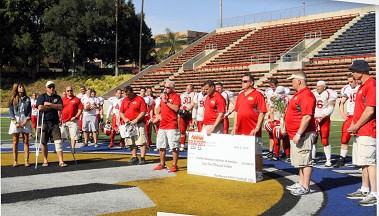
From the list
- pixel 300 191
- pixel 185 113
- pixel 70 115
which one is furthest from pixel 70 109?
pixel 300 191

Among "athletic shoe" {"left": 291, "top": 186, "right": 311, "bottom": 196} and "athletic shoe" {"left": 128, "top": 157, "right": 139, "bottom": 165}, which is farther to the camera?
"athletic shoe" {"left": 128, "top": 157, "right": 139, "bottom": 165}

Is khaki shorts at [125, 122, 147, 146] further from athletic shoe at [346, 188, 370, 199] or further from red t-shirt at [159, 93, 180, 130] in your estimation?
athletic shoe at [346, 188, 370, 199]

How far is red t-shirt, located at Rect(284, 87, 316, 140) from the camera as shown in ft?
15.9

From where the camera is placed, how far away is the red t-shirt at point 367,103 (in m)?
4.43

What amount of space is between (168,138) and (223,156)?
1113 mm

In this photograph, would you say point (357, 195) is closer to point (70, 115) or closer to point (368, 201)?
point (368, 201)

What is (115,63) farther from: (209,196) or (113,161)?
(209,196)

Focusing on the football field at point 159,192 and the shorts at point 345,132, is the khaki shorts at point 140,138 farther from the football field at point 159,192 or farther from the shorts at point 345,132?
the shorts at point 345,132

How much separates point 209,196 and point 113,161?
3.10 meters

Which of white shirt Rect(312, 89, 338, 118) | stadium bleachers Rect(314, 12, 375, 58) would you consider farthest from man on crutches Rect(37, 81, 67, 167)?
stadium bleachers Rect(314, 12, 375, 58)

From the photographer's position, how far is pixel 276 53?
18.6 m

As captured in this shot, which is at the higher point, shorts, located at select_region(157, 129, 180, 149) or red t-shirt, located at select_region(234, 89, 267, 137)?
red t-shirt, located at select_region(234, 89, 267, 137)

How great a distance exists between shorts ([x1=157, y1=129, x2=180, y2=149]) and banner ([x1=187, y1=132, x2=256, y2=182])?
1.20 ft

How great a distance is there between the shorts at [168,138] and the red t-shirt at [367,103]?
265cm
